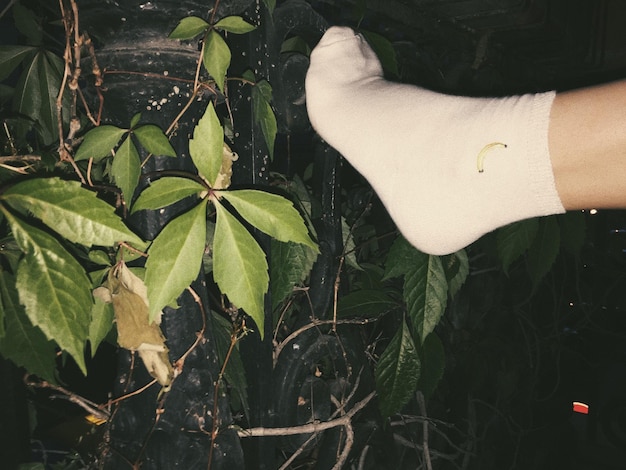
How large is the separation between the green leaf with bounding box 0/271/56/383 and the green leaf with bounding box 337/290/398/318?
0.48 m

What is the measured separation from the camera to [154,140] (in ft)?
1.72

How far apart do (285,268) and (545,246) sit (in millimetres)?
696

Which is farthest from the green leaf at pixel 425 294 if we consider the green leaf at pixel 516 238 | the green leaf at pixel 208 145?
the green leaf at pixel 208 145

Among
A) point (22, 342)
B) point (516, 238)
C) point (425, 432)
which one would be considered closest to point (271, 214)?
point (22, 342)

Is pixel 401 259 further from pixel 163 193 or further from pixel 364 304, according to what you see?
pixel 163 193

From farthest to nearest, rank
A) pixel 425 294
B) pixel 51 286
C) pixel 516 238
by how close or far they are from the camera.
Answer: pixel 516 238 → pixel 425 294 → pixel 51 286

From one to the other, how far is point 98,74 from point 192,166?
0.14 meters

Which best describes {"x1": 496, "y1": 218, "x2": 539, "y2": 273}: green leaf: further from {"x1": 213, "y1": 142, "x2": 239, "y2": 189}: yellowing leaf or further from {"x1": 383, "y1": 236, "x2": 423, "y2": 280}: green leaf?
{"x1": 213, "y1": 142, "x2": 239, "y2": 189}: yellowing leaf

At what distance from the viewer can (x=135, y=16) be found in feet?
1.70

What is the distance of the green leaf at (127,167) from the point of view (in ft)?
1.74

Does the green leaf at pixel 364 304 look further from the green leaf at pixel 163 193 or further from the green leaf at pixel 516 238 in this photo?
the green leaf at pixel 163 193

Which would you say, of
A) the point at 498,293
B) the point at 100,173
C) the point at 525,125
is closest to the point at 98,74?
the point at 100,173

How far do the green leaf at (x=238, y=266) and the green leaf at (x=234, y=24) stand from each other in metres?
0.22

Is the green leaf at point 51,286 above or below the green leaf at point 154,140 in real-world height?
below
